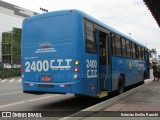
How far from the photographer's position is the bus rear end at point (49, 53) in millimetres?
10422

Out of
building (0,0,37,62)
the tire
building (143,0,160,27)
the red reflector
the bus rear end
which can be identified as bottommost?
the tire

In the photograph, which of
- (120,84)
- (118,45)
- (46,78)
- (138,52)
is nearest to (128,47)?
(118,45)

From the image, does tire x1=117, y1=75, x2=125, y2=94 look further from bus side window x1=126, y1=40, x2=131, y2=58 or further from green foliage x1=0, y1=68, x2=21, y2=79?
green foliage x1=0, y1=68, x2=21, y2=79

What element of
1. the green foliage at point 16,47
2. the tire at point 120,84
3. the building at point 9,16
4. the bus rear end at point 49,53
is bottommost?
the tire at point 120,84

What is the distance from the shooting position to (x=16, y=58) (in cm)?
5691

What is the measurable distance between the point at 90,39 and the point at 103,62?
200 centimetres

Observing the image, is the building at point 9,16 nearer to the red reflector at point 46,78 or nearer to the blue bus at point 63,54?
the blue bus at point 63,54

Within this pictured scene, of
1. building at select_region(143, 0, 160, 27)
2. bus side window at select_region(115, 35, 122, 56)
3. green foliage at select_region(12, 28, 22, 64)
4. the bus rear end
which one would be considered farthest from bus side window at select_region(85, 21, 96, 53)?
green foliage at select_region(12, 28, 22, 64)

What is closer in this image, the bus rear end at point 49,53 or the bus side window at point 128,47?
the bus rear end at point 49,53

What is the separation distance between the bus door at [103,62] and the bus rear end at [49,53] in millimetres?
2221

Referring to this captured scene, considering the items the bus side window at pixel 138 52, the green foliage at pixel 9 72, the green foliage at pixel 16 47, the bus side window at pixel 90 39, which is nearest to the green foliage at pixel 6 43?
the green foliage at pixel 16 47

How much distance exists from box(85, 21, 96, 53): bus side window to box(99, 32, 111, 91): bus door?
1.07m

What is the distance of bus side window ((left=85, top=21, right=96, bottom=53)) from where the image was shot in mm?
10864

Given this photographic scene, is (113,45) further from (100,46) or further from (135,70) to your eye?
(135,70)
